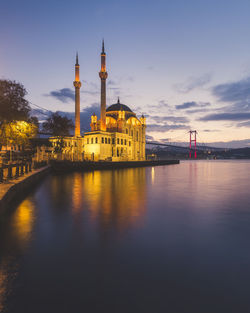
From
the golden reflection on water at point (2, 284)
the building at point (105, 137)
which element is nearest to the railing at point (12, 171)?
the golden reflection on water at point (2, 284)

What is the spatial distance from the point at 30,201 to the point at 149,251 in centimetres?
853

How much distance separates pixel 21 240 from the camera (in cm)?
632

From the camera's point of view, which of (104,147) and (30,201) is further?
(104,147)

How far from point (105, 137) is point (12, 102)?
42.9 m

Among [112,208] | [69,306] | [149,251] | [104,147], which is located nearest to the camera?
[69,306]

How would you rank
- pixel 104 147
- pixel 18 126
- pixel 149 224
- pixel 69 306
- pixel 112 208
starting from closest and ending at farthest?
pixel 69 306 < pixel 149 224 < pixel 112 208 < pixel 18 126 < pixel 104 147

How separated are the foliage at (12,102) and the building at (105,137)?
30.3 m

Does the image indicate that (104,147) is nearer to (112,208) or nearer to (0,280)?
(112,208)

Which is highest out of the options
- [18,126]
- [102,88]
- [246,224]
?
[102,88]

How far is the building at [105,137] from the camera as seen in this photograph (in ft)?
199

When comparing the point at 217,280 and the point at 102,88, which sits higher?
the point at 102,88

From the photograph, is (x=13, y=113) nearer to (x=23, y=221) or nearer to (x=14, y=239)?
(x=23, y=221)

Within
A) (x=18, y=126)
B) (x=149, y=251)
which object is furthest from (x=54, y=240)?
(x=18, y=126)

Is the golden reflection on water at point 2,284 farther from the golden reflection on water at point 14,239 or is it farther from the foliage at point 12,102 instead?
the foliage at point 12,102
